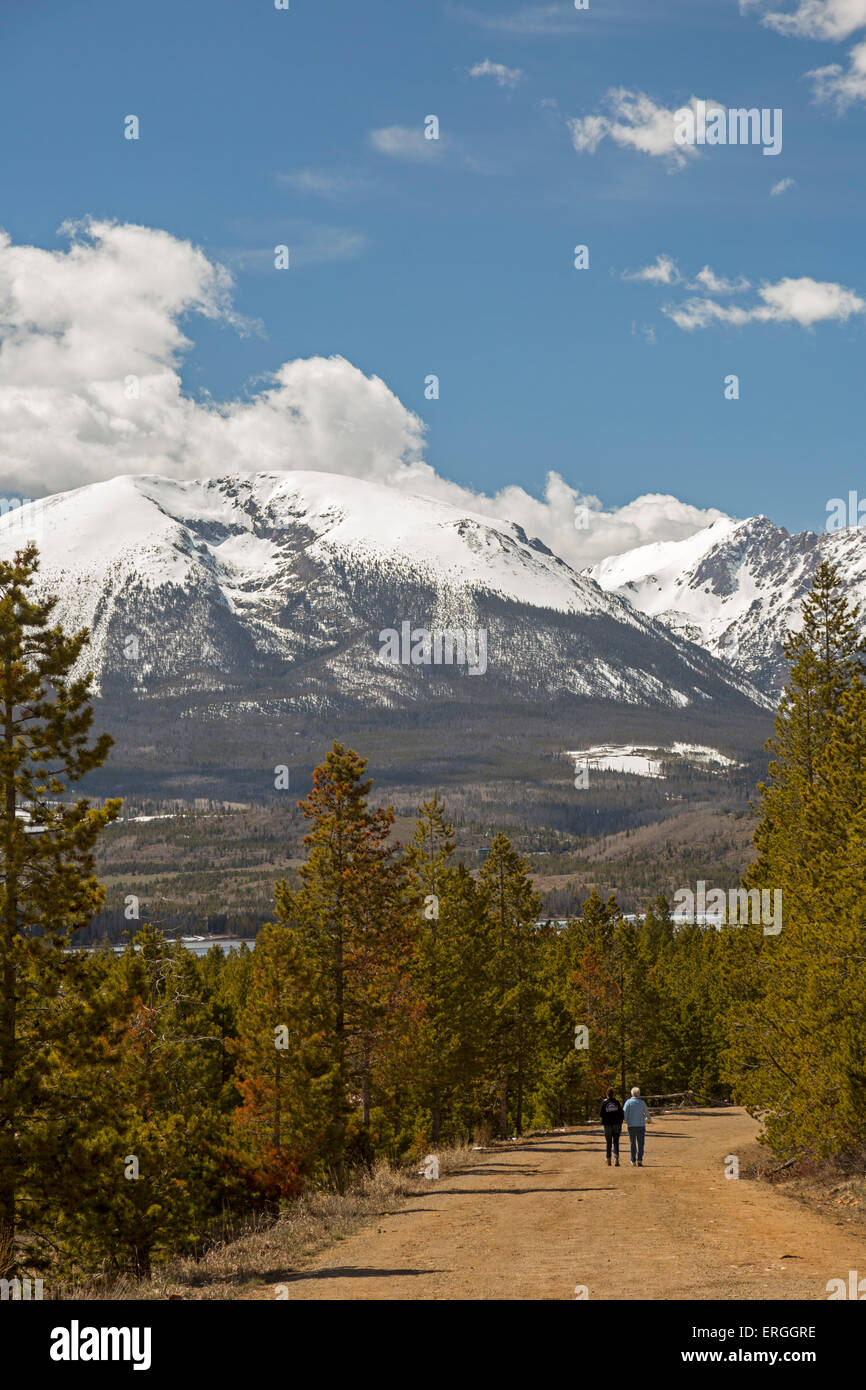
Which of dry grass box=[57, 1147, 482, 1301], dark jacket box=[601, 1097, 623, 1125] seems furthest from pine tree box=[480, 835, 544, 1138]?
dry grass box=[57, 1147, 482, 1301]

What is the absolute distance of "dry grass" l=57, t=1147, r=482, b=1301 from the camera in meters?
16.1

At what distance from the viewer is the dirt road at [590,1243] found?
14297mm

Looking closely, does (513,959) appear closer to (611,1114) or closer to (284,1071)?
(284,1071)

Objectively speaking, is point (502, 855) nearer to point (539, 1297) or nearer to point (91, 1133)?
point (91, 1133)

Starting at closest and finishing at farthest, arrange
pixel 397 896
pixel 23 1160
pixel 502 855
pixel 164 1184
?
pixel 23 1160 → pixel 164 1184 → pixel 397 896 → pixel 502 855

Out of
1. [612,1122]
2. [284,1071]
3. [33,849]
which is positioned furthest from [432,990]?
Answer: [33,849]

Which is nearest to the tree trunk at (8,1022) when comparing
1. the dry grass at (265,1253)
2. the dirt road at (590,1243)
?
the dry grass at (265,1253)

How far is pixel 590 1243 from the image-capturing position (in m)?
18.2

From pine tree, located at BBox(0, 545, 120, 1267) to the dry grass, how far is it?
10.6 feet

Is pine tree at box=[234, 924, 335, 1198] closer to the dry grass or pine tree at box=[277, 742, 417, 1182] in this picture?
pine tree at box=[277, 742, 417, 1182]

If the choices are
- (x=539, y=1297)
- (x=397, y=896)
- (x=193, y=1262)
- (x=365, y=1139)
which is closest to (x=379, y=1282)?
(x=539, y=1297)
